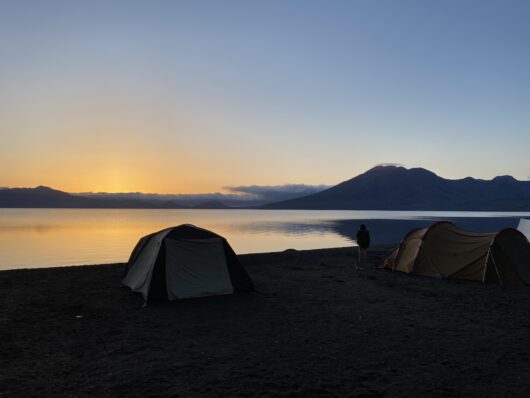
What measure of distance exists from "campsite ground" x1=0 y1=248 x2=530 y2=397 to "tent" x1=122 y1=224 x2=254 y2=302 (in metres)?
0.56

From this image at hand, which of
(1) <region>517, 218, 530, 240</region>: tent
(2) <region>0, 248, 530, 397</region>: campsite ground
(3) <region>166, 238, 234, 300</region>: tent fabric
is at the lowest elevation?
(2) <region>0, 248, 530, 397</region>: campsite ground

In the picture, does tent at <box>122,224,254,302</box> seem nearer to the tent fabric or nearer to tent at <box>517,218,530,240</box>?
the tent fabric

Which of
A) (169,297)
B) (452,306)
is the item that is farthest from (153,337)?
(452,306)

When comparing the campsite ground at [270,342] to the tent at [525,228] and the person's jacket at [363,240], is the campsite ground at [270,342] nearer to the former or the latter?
the person's jacket at [363,240]

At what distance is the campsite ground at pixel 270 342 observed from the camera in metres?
6.98

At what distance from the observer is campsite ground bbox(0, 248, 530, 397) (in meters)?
6.98

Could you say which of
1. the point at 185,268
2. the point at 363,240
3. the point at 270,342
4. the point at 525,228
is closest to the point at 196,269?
the point at 185,268

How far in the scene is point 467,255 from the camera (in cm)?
1750

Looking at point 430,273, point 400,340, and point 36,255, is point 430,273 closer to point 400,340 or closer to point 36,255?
point 400,340

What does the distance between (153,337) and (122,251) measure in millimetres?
35716

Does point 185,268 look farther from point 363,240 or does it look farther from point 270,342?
point 363,240

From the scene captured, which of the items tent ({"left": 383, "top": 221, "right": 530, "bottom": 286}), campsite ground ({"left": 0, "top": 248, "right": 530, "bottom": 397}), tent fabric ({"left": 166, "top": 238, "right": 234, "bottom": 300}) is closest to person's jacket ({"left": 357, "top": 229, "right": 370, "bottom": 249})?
tent ({"left": 383, "top": 221, "right": 530, "bottom": 286})

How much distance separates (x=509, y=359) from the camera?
8258 mm

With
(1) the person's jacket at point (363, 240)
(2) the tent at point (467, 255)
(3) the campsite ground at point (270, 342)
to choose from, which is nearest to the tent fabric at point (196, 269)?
(3) the campsite ground at point (270, 342)
